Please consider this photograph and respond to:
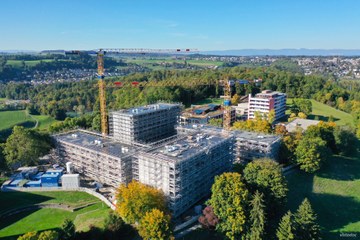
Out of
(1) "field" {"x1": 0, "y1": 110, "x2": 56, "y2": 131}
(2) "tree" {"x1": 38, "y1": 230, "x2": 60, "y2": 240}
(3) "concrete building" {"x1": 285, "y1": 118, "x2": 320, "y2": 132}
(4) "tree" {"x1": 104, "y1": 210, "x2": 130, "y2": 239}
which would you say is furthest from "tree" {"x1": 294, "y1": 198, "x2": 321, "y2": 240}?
(1) "field" {"x1": 0, "y1": 110, "x2": 56, "y2": 131}

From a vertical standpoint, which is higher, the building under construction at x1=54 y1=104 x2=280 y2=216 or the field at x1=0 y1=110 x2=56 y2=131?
the building under construction at x1=54 y1=104 x2=280 y2=216

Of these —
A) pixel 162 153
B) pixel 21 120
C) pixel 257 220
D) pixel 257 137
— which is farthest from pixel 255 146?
pixel 21 120

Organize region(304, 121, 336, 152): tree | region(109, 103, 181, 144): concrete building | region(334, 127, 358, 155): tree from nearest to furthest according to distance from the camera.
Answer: region(109, 103, 181, 144): concrete building
region(304, 121, 336, 152): tree
region(334, 127, 358, 155): tree

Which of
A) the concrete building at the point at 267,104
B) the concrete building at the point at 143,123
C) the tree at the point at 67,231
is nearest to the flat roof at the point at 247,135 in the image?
the concrete building at the point at 143,123

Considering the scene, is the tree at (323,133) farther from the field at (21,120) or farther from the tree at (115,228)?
the field at (21,120)

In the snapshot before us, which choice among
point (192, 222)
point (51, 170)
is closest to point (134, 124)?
point (51, 170)

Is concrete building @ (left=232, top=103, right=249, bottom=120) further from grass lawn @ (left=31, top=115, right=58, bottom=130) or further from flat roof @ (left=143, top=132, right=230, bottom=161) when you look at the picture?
grass lawn @ (left=31, top=115, right=58, bottom=130)
